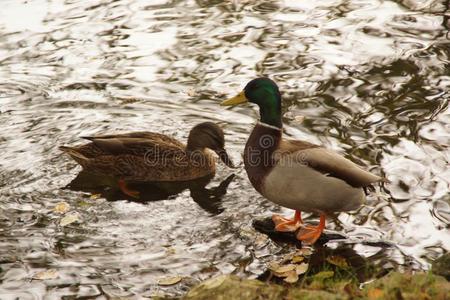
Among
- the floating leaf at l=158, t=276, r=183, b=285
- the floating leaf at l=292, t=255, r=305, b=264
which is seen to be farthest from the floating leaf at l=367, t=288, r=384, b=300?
the floating leaf at l=158, t=276, r=183, b=285

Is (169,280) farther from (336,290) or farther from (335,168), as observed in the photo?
(335,168)

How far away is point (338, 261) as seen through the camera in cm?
544

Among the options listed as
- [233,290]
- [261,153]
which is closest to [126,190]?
[261,153]

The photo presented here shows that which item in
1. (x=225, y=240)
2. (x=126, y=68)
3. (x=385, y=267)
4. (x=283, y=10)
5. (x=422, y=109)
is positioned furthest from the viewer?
(x=283, y=10)

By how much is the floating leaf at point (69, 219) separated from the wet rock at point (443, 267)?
277 centimetres

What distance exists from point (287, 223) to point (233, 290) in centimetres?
154

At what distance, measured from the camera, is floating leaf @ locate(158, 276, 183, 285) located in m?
5.19

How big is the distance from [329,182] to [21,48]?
543 cm

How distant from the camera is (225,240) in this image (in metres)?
5.73

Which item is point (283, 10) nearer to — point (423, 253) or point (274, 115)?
point (274, 115)

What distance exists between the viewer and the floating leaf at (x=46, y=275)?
5.28 m

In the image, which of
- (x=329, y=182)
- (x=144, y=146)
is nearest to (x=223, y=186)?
(x=144, y=146)

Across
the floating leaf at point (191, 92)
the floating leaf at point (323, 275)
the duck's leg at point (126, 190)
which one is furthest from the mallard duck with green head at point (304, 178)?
the floating leaf at point (191, 92)

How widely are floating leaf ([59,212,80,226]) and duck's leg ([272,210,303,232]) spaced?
61.9 inches
